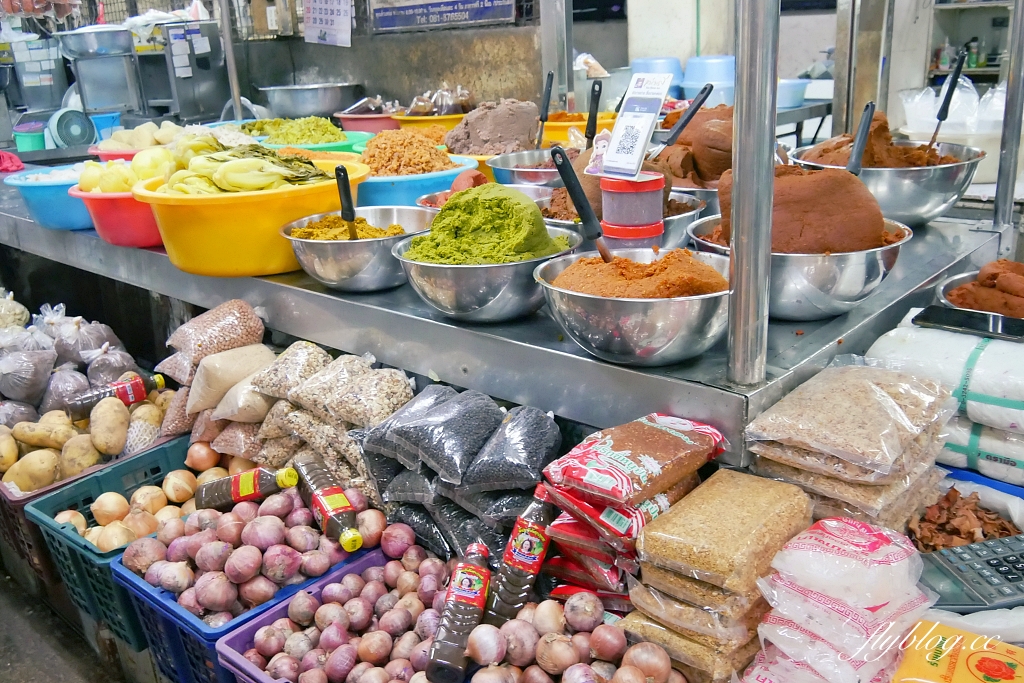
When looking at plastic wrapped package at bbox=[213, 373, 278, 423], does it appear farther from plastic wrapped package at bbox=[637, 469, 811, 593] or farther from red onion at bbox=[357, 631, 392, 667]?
plastic wrapped package at bbox=[637, 469, 811, 593]

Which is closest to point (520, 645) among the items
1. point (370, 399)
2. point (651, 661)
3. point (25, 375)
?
point (651, 661)

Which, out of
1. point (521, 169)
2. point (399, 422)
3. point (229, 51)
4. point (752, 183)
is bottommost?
point (399, 422)

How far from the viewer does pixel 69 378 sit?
8.91ft

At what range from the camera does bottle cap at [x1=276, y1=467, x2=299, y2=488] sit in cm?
189

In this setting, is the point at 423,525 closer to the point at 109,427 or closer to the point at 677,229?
the point at 677,229

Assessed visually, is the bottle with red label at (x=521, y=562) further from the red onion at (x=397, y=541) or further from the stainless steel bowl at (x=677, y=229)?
the stainless steel bowl at (x=677, y=229)

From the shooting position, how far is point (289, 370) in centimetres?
204

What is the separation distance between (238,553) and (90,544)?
46 cm

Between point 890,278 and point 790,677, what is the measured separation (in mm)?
1161

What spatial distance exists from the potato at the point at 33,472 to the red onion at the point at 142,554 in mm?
612

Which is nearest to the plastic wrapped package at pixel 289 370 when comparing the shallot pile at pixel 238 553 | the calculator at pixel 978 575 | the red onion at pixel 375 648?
the shallot pile at pixel 238 553

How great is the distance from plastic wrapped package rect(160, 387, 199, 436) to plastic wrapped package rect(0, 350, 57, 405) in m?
0.72

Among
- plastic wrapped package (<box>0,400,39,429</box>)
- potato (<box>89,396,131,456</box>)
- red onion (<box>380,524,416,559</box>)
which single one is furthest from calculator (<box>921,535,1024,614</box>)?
plastic wrapped package (<box>0,400,39,429</box>)

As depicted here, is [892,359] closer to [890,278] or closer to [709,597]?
[890,278]
